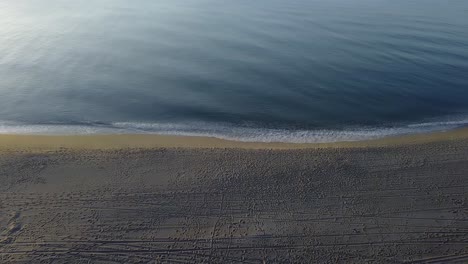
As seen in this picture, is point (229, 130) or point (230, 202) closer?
point (230, 202)

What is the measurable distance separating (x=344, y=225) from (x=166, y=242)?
736cm

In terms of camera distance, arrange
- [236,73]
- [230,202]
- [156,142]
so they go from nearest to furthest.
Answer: [230,202] < [156,142] < [236,73]

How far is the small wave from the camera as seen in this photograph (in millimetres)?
21328

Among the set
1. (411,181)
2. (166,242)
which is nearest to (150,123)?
(166,242)

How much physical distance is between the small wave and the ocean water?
0.11 meters

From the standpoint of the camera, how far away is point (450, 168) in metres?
17.9

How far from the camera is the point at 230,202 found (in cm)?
1574

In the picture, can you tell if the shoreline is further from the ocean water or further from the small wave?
the ocean water

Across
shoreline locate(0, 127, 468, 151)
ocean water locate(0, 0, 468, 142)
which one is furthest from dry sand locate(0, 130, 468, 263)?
ocean water locate(0, 0, 468, 142)

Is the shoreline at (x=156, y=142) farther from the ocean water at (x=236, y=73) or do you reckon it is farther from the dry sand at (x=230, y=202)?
the ocean water at (x=236, y=73)

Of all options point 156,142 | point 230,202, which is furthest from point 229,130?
point 230,202

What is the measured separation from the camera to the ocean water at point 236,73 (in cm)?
2273

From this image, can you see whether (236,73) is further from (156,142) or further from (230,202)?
(230,202)

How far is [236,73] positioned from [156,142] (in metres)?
11.4
